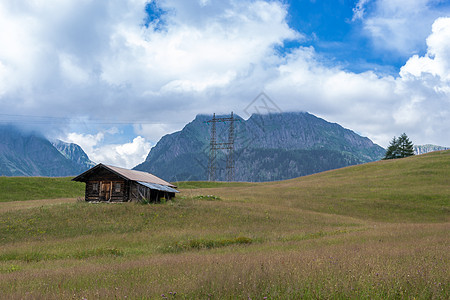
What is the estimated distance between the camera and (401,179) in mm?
52812

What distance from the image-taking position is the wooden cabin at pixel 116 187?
3909cm

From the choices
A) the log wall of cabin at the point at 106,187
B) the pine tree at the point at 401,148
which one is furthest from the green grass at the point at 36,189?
the pine tree at the point at 401,148

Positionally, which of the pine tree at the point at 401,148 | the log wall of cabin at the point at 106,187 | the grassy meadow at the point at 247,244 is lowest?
the grassy meadow at the point at 247,244

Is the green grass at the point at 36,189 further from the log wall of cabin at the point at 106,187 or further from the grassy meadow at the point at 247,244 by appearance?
the log wall of cabin at the point at 106,187

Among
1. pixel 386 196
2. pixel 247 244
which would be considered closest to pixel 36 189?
pixel 247 244

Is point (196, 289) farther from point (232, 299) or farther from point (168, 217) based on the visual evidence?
point (168, 217)

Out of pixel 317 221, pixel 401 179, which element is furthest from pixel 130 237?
pixel 401 179

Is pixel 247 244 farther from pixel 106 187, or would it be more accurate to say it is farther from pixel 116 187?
pixel 106 187

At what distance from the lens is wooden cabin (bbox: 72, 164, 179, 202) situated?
128 ft

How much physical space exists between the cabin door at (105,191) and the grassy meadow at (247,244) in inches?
217

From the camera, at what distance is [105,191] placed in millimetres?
40438

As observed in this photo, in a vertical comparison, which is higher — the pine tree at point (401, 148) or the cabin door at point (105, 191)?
the pine tree at point (401, 148)

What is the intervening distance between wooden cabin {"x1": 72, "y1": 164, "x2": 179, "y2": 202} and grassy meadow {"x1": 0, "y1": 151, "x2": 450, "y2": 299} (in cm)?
478

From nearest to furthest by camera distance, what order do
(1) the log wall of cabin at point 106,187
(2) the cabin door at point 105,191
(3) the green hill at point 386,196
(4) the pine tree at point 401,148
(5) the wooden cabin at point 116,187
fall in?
(3) the green hill at point 386,196 → (5) the wooden cabin at point 116,187 → (1) the log wall of cabin at point 106,187 → (2) the cabin door at point 105,191 → (4) the pine tree at point 401,148
